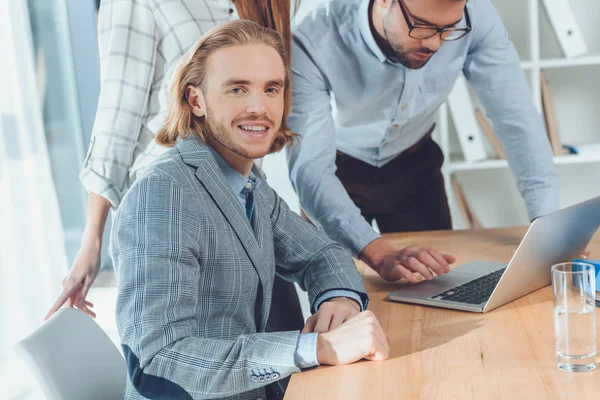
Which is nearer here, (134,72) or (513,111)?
(134,72)

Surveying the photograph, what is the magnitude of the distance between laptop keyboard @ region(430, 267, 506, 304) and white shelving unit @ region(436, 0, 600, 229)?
1.83m

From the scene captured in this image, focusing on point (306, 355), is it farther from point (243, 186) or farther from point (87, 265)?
point (87, 265)

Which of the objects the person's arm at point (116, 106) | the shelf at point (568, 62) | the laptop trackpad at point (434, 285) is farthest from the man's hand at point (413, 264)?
the shelf at point (568, 62)

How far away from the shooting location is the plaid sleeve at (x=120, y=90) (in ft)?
5.25

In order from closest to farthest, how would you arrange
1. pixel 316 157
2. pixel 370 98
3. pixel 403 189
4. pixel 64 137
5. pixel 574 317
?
pixel 574 317 → pixel 316 157 → pixel 370 98 → pixel 403 189 → pixel 64 137

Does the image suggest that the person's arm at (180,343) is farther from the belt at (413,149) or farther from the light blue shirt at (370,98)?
the belt at (413,149)

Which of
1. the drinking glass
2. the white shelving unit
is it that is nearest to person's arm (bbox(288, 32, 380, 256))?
the drinking glass

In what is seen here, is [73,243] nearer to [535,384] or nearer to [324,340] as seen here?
[324,340]

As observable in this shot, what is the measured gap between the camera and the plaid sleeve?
1602 millimetres

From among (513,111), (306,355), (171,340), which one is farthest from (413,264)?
(513,111)

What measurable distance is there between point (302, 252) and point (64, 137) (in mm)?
1842

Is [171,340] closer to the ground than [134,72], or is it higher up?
closer to the ground

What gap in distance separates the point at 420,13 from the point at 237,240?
2.15 ft

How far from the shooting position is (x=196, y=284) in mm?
1165
